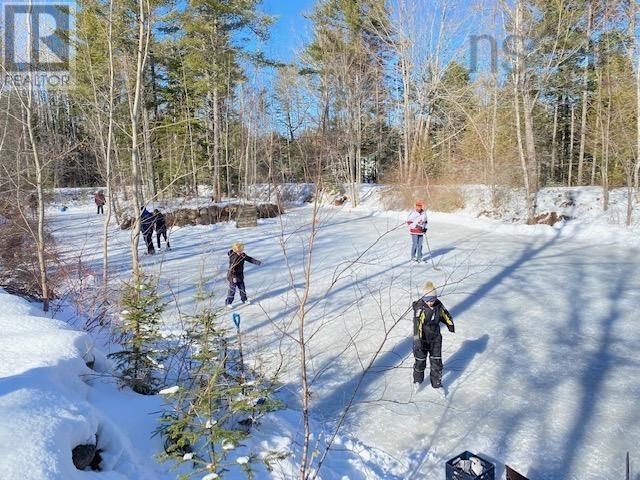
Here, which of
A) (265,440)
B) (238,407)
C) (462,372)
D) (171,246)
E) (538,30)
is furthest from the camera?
(538,30)

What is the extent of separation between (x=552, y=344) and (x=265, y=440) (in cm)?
445

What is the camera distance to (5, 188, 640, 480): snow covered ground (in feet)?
13.5

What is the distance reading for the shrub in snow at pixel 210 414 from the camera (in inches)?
112

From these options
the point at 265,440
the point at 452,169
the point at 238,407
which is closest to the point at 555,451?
the point at 265,440

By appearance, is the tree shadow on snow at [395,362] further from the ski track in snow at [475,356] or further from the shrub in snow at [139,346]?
the shrub in snow at [139,346]

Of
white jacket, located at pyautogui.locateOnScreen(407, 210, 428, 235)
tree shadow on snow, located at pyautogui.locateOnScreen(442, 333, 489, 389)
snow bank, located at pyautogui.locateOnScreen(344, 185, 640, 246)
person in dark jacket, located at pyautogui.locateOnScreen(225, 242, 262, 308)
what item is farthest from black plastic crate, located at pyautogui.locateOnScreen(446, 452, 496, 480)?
snow bank, located at pyautogui.locateOnScreen(344, 185, 640, 246)

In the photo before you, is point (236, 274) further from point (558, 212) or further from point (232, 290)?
point (558, 212)

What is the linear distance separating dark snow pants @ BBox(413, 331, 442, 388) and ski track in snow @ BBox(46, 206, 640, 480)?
195 millimetres

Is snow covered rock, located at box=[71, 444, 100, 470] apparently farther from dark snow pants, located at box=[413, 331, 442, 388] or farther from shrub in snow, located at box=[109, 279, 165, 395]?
dark snow pants, located at box=[413, 331, 442, 388]

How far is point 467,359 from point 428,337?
1.07 metres

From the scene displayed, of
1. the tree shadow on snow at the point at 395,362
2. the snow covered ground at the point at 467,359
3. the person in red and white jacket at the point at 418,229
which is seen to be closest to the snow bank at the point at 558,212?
the snow covered ground at the point at 467,359

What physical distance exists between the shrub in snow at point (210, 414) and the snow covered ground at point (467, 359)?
281 mm

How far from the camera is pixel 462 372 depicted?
5730 millimetres

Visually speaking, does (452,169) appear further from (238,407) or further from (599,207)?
(238,407)
